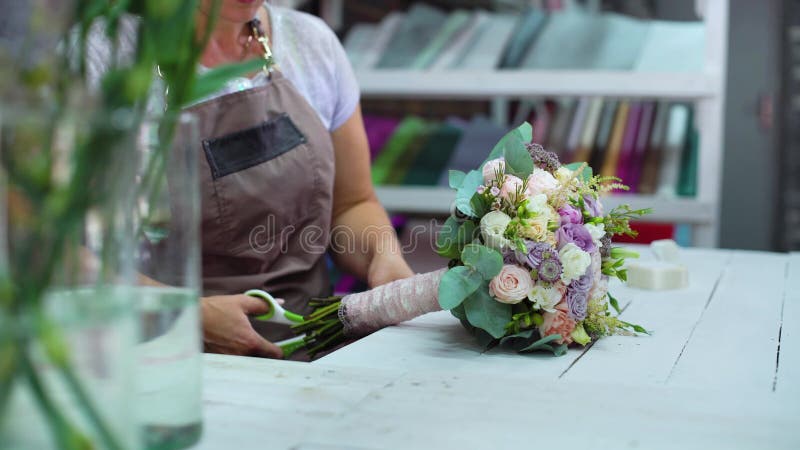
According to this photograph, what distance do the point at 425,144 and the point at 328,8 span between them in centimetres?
69

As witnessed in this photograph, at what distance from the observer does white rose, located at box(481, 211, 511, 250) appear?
1.02 m

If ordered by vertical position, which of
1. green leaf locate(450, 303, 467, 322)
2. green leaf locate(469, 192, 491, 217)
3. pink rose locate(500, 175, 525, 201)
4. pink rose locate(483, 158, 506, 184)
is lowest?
green leaf locate(450, 303, 467, 322)

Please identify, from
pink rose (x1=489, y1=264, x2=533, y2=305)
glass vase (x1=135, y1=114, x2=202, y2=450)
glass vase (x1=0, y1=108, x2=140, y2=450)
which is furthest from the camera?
pink rose (x1=489, y1=264, x2=533, y2=305)

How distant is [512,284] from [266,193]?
0.70 meters

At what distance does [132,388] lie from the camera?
0.52 m

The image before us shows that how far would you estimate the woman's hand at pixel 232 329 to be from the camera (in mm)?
1324

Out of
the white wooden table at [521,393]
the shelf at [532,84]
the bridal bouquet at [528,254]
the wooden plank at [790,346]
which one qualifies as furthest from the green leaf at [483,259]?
the shelf at [532,84]

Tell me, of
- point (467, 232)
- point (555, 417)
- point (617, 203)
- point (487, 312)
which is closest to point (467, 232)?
point (467, 232)

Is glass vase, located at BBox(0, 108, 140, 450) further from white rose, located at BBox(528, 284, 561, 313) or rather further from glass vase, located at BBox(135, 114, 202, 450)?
white rose, located at BBox(528, 284, 561, 313)

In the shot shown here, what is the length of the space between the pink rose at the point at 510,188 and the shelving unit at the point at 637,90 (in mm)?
1726

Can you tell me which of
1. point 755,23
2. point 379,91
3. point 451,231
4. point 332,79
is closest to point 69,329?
point 451,231

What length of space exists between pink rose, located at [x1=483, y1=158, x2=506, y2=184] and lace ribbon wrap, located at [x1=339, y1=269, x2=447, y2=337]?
13cm

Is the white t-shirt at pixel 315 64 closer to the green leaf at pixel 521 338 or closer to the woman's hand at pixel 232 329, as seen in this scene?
the woman's hand at pixel 232 329

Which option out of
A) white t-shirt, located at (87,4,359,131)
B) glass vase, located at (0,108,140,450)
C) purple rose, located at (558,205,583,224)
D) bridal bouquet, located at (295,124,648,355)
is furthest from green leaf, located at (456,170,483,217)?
white t-shirt, located at (87,4,359,131)
